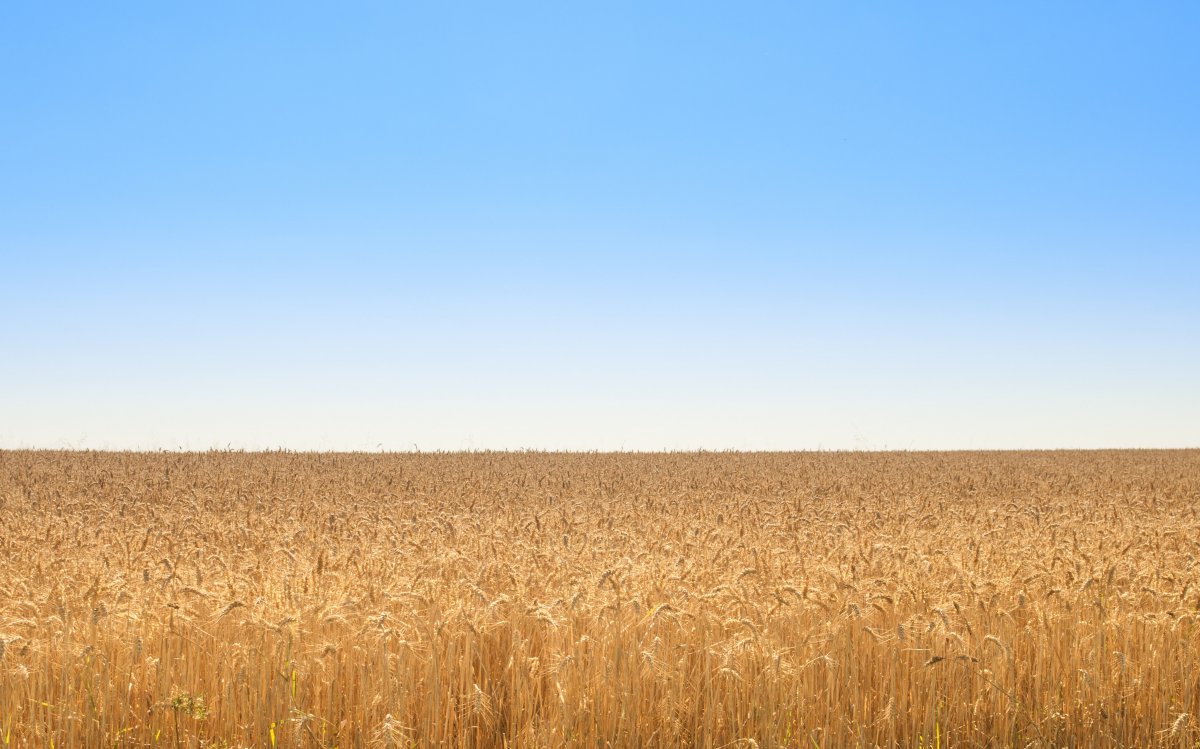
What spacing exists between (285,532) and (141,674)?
17.7 feet

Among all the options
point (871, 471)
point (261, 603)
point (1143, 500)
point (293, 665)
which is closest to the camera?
point (293, 665)

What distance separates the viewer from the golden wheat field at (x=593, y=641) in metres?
5.00

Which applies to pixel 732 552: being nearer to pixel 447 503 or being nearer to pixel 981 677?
pixel 981 677

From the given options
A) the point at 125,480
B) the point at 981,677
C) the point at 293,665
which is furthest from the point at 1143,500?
the point at 125,480

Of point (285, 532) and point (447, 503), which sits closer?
point (285, 532)

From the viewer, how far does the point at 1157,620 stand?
613 cm

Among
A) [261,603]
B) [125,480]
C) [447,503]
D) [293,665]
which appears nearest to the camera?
[293,665]

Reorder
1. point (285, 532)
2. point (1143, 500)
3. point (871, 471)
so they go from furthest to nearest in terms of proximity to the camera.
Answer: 1. point (871, 471)
2. point (1143, 500)
3. point (285, 532)

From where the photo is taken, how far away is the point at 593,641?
5.52m

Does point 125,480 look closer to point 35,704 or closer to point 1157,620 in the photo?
point 35,704

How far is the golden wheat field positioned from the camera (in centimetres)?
500

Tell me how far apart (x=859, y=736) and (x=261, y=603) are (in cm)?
378

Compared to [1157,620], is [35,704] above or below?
below

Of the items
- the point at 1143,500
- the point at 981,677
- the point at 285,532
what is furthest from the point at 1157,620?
the point at 1143,500
